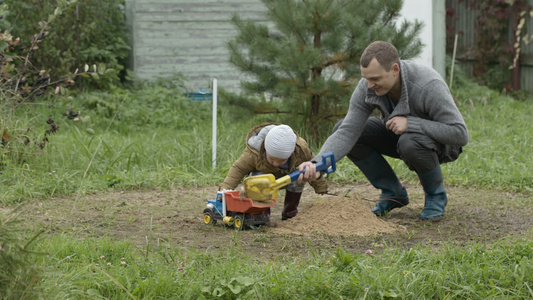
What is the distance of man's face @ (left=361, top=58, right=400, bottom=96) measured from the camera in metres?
4.27

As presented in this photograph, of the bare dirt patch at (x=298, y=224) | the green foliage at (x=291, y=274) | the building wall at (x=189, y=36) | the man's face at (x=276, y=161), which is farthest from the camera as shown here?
the building wall at (x=189, y=36)

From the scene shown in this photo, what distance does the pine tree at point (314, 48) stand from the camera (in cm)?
695

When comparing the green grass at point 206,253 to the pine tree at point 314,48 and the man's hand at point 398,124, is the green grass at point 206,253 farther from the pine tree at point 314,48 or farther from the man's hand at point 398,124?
the man's hand at point 398,124

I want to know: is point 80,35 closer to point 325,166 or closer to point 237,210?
point 237,210

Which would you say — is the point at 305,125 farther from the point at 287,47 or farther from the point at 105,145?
the point at 105,145

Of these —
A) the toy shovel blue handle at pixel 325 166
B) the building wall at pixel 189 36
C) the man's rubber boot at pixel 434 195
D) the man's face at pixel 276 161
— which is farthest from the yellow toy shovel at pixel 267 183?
the building wall at pixel 189 36

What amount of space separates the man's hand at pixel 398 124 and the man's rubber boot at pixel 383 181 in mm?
532

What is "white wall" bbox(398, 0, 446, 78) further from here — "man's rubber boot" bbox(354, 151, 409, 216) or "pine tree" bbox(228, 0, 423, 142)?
"man's rubber boot" bbox(354, 151, 409, 216)

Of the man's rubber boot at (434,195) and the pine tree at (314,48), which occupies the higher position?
the pine tree at (314,48)

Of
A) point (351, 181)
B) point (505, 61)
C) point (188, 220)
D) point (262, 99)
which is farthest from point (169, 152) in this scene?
point (505, 61)

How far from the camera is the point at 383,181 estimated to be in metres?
4.95

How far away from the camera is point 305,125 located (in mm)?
7391

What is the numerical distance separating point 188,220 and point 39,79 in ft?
7.67

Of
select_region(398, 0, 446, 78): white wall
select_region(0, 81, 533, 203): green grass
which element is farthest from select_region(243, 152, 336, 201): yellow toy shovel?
select_region(398, 0, 446, 78): white wall
